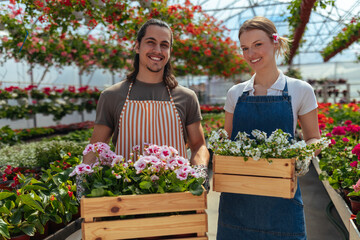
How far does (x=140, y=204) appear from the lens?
1007 mm

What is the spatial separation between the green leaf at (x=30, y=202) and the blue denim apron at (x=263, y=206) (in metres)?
0.91

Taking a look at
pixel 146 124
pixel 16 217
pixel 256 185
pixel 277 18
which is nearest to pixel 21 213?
pixel 16 217

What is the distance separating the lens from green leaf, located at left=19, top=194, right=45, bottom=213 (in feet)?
4.83

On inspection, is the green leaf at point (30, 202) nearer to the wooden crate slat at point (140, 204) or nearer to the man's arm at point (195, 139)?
the wooden crate slat at point (140, 204)

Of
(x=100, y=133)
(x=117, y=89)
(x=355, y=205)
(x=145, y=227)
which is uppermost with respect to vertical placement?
(x=117, y=89)

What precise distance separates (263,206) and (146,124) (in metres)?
0.67

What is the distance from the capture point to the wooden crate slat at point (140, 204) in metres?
0.99

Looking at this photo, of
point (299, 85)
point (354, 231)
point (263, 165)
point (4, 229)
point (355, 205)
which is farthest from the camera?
point (355, 205)

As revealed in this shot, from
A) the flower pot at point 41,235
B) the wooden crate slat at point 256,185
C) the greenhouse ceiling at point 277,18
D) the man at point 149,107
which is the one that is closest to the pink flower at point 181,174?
the wooden crate slat at point 256,185

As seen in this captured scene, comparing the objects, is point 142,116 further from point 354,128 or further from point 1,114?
point 1,114

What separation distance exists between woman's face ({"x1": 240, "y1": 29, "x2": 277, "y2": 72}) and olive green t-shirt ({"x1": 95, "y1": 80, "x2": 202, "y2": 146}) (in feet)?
1.13

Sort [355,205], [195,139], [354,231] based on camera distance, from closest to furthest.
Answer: [195,139] < [354,231] < [355,205]

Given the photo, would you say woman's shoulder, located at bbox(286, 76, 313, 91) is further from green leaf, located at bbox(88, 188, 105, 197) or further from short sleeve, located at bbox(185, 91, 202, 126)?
green leaf, located at bbox(88, 188, 105, 197)

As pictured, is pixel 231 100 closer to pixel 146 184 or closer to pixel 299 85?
pixel 299 85
